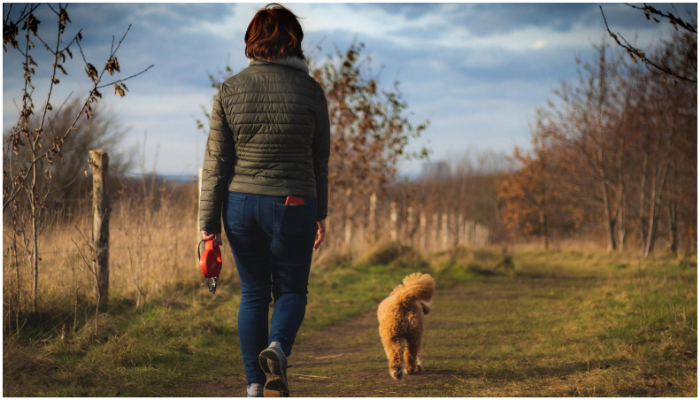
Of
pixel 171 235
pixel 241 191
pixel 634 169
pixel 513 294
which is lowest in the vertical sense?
pixel 513 294

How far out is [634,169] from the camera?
18031 mm

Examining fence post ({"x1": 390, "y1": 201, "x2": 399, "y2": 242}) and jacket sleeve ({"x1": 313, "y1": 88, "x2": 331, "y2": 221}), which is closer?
jacket sleeve ({"x1": 313, "y1": 88, "x2": 331, "y2": 221})

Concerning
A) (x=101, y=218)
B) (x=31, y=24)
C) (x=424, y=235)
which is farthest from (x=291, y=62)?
(x=424, y=235)

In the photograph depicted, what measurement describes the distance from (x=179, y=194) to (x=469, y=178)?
30945 mm

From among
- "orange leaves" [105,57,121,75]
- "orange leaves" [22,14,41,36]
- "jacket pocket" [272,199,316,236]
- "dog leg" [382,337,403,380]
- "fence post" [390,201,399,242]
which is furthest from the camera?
"fence post" [390,201,399,242]

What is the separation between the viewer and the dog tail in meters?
3.95

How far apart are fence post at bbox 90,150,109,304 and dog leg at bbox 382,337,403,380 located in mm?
3209

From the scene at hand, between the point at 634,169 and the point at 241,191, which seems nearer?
the point at 241,191

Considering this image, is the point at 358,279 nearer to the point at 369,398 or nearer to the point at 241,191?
the point at 369,398

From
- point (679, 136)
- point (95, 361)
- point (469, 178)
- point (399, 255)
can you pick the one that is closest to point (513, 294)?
point (399, 255)

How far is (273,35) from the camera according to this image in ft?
9.75

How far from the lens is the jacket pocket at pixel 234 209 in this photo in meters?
2.88

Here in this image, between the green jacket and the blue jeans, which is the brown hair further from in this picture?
the blue jeans

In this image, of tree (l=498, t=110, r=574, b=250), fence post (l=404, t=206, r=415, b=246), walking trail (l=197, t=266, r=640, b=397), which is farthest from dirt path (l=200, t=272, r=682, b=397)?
tree (l=498, t=110, r=574, b=250)
